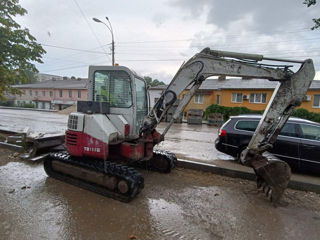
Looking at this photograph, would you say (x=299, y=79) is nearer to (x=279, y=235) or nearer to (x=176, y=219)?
(x=279, y=235)

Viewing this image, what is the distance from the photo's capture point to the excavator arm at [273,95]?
3738 mm

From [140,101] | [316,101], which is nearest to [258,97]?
[316,101]

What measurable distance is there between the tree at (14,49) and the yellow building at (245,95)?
65.6 ft

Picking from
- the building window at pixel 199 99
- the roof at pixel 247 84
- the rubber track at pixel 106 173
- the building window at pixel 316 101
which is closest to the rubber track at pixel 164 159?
the rubber track at pixel 106 173

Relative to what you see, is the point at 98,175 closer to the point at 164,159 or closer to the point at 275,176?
the point at 164,159

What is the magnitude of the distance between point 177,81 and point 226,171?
2.97 metres

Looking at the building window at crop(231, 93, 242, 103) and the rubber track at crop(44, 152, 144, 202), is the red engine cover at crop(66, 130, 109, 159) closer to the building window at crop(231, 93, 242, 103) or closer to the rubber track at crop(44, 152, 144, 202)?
the rubber track at crop(44, 152, 144, 202)

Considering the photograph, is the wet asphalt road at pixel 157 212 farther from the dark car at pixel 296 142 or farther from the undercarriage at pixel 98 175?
the dark car at pixel 296 142

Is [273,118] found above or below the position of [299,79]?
below

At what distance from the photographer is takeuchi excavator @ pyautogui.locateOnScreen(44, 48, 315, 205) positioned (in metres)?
3.74

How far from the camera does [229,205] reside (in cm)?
372

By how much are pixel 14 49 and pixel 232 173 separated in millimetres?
9089

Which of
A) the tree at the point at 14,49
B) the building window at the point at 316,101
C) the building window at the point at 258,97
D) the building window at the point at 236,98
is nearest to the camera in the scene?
the tree at the point at 14,49

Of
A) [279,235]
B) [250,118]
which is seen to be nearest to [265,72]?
[250,118]
